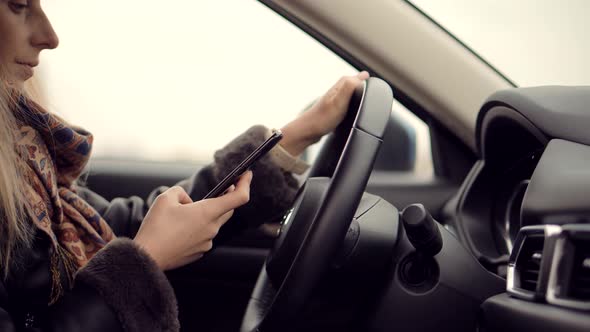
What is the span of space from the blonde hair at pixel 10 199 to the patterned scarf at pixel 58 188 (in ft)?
0.09

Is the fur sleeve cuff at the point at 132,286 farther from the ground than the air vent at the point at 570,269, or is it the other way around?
the air vent at the point at 570,269

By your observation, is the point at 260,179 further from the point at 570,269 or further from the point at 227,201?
the point at 570,269

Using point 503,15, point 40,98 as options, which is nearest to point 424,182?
point 503,15

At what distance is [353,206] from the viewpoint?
0.74 metres

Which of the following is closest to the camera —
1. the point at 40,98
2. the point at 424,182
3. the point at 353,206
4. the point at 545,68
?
the point at 353,206

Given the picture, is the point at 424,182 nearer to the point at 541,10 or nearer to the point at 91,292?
the point at 541,10

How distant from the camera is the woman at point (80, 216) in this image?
81 centimetres

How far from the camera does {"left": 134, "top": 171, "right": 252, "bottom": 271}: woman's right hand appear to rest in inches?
33.7

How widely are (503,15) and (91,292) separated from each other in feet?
2.56

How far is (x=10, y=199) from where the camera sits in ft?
2.75

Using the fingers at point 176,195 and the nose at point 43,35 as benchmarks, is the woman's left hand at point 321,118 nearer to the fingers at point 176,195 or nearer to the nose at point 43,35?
the fingers at point 176,195

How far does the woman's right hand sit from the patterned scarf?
6.4 inches

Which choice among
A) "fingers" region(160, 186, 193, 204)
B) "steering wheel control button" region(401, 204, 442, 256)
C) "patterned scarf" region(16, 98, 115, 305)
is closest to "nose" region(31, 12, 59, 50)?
"patterned scarf" region(16, 98, 115, 305)

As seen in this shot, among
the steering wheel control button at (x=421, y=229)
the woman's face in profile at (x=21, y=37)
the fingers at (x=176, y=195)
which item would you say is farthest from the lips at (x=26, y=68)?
the steering wheel control button at (x=421, y=229)
